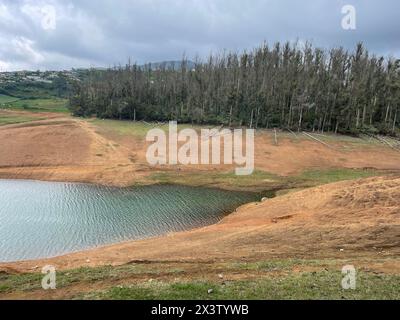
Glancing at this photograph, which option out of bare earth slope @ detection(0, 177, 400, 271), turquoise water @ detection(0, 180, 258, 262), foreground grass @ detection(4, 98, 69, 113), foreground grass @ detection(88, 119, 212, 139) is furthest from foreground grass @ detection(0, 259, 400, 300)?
foreground grass @ detection(4, 98, 69, 113)

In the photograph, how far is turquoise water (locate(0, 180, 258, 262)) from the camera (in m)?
26.1

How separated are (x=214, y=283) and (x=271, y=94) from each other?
67.9 metres

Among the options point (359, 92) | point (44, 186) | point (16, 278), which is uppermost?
point (359, 92)

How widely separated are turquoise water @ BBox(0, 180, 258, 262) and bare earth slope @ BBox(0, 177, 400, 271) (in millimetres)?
2987

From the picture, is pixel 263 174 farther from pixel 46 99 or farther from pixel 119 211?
pixel 46 99

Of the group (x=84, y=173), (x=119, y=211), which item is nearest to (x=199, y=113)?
(x=84, y=173)

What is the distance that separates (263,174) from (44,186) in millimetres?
22792

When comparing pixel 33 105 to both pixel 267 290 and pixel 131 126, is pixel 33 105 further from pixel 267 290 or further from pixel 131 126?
pixel 267 290

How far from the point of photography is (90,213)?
108 feet

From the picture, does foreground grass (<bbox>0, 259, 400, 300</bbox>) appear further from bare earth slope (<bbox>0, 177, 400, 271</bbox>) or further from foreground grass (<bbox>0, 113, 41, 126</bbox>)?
foreground grass (<bbox>0, 113, 41, 126</bbox>)

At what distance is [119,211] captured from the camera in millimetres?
33750

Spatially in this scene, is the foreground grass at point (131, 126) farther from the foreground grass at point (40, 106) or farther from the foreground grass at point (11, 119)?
the foreground grass at point (40, 106)

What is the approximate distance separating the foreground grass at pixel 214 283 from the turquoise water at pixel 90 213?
31.9ft

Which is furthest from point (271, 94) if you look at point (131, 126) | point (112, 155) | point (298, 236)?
point (298, 236)
